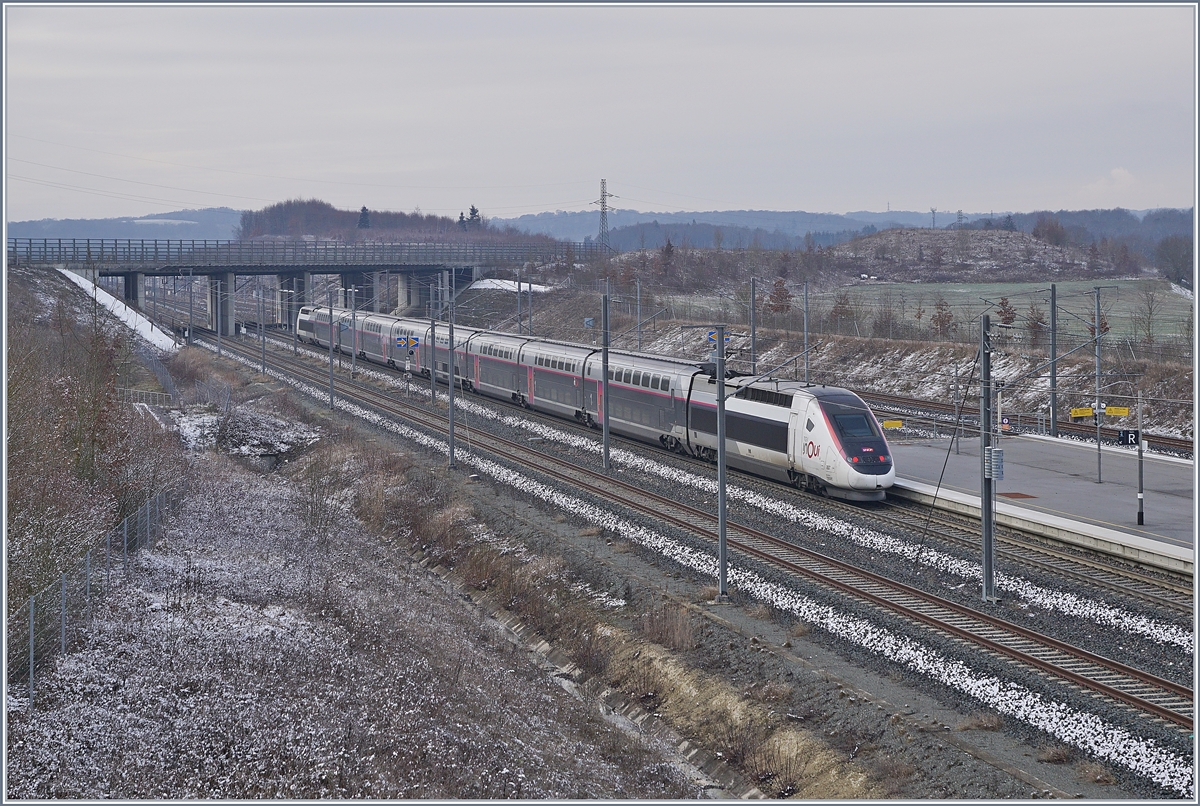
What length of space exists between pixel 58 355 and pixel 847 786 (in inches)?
1469

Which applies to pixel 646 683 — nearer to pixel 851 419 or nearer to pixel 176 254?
pixel 851 419

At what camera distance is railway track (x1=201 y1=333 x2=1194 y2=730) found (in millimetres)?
16719

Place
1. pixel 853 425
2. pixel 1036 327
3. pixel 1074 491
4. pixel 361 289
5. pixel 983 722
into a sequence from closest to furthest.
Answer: pixel 983 722 < pixel 853 425 < pixel 1074 491 < pixel 1036 327 < pixel 361 289

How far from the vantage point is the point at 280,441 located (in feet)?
146

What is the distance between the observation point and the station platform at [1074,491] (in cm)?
2450

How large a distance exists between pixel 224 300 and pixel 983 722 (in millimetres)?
90114

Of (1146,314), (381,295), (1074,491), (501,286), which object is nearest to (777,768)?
(1074,491)

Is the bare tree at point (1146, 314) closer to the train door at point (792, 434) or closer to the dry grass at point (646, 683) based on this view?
the train door at point (792, 434)

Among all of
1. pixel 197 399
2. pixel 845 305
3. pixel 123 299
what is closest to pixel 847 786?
pixel 197 399

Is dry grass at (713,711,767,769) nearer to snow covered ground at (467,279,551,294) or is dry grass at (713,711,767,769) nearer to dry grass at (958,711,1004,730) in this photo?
dry grass at (958,711,1004,730)

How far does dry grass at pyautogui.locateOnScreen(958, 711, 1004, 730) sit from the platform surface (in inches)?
389

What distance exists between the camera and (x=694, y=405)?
1372 inches

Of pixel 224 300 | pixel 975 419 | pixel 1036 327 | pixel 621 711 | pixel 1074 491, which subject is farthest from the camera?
pixel 224 300

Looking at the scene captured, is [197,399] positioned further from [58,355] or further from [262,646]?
[262,646]
